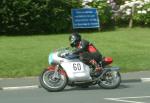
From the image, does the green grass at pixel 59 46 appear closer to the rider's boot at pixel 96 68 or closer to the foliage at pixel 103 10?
the foliage at pixel 103 10

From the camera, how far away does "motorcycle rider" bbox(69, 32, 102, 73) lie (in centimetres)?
1591

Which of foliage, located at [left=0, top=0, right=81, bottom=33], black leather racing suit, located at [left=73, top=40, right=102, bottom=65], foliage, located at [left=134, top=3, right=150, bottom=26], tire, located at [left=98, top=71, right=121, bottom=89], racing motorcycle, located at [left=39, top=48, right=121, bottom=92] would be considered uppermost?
black leather racing suit, located at [left=73, top=40, right=102, bottom=65]

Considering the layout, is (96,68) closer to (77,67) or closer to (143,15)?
(77,67)

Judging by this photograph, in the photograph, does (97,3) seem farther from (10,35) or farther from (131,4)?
(10,35)

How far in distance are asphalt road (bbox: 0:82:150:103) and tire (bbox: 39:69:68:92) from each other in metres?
0.15

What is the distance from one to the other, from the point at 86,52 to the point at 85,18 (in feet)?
38.0

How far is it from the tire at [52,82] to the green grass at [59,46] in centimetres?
274

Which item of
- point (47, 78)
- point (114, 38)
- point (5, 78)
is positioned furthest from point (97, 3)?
point (47, 78)

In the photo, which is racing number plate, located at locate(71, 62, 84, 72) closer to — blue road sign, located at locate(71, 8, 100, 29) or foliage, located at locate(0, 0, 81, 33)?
foliage, located at locate(0, 0, 81, 33)

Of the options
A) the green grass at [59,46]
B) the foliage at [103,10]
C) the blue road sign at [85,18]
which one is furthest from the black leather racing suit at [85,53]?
the foliage at [103,10]

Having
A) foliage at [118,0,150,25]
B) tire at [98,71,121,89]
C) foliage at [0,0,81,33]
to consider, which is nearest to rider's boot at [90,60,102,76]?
tire at [98,71,121,89]

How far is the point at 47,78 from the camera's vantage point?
51.4 ft

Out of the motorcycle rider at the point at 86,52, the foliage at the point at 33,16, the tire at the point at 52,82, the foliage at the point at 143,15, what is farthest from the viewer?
the foliage at the point at 143,15

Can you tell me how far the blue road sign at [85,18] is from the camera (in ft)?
88.8
